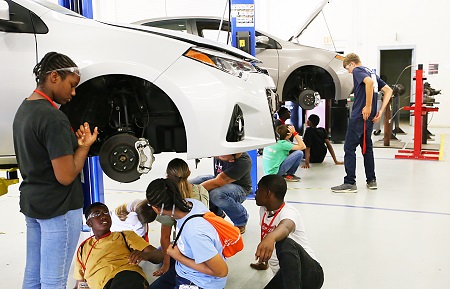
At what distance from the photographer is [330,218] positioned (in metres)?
3.94

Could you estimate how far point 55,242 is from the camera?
75.0 inches

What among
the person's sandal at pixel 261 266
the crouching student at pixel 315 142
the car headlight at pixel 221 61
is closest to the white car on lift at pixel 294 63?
the crouching student at pixel 315 142

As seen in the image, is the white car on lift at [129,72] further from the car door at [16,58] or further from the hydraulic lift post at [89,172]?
the hydraulic lift post at [89,172]

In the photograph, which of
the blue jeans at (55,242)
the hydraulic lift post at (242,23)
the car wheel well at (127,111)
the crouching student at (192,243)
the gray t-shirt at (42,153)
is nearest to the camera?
the gray t-shirt at (42,153)

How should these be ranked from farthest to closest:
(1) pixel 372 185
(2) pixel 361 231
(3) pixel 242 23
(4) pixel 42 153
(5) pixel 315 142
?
(5) pixel 315 142
(1) pixel 372 185
(3) pixel 242 23
(2) pixel 361 231
(4) pixel 42 153

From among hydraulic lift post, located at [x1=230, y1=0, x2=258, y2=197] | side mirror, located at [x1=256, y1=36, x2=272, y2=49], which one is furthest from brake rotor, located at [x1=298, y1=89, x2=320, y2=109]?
hydraulic lift post, located at [x1=230, y1=0, x2=258, y2=197]

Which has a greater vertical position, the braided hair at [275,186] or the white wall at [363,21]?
the white wall at [363,21]

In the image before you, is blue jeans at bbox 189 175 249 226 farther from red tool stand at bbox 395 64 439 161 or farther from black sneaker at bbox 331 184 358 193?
red tool stand at bbox 395 64 439 161

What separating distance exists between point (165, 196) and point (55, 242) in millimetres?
508

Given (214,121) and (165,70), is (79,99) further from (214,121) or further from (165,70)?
(214,121)

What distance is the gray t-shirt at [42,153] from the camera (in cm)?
178

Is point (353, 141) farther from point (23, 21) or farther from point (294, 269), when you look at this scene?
point (23, 21)

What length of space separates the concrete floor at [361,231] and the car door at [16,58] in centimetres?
124

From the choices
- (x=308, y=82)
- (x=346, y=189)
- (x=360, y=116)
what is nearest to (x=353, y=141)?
(x=360, y=116)
